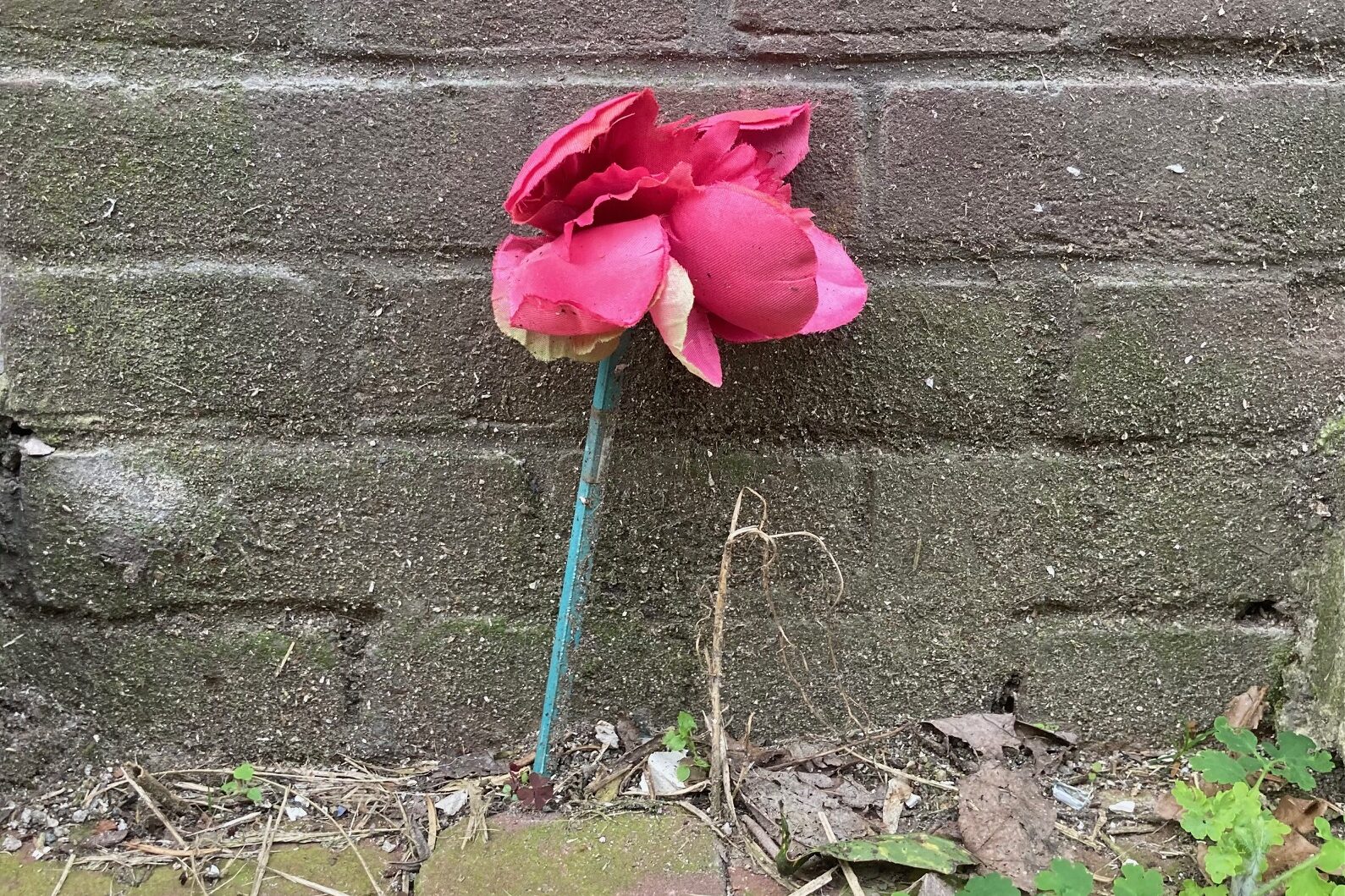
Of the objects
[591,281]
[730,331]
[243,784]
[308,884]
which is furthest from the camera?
[243,784]

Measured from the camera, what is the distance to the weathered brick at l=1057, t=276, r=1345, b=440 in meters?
0.94

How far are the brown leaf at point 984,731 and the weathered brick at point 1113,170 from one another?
56 cm

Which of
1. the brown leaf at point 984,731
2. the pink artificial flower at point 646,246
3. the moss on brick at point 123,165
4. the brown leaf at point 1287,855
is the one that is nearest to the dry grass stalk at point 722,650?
the brown leaf at point 984,731

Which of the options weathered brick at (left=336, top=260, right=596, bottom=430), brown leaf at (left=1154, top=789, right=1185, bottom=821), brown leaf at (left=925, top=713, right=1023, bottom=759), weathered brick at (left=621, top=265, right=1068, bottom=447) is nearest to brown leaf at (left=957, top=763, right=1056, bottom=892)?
brown leaf at (left=925, top=713, right=1023, bottom=759)

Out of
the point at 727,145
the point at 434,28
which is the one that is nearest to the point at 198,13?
the point at 434,28

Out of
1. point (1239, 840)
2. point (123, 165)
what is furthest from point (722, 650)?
point (123, 165)

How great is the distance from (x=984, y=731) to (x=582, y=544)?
0.55 metres

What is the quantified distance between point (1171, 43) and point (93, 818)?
150 cm

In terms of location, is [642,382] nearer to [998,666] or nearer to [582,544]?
[582,544]

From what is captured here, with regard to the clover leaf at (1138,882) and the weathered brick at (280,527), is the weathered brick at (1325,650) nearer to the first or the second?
the clover leaf at (1138,882)

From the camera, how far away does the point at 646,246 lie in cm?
67

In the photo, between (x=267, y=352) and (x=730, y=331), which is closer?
(x=730, y=331)

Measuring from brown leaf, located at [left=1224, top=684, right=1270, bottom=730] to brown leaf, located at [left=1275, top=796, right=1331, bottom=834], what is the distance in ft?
0.30

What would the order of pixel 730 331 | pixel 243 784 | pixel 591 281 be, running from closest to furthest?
pixel 591 281 < pixel 730 331 < pixel 243 784
